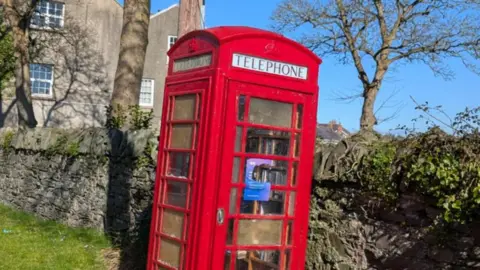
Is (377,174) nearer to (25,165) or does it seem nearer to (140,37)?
(140,37)

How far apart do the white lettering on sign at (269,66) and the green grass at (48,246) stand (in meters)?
3.65

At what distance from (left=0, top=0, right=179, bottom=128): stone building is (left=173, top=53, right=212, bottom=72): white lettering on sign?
22054 millimetres

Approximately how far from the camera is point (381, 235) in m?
4.57

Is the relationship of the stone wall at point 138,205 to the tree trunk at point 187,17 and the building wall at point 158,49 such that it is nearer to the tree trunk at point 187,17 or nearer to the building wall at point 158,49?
the tree trunk at point 187,17

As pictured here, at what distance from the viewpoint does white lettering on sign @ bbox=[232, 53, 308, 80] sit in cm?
415

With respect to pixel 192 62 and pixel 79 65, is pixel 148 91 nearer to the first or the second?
pixel 79 65

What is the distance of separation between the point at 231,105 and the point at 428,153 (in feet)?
4.92

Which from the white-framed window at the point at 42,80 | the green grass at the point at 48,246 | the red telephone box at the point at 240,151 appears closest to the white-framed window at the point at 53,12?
the white-framed window at the point at 42,80

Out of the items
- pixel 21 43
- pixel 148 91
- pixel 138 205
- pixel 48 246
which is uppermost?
pixel 148 91

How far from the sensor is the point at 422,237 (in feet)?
13.8

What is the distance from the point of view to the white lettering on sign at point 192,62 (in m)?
4.27

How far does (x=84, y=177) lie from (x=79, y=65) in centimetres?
1925

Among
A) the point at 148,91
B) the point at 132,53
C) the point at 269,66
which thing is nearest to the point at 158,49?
the point at 148,91

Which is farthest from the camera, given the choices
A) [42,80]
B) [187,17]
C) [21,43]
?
[42,80]
